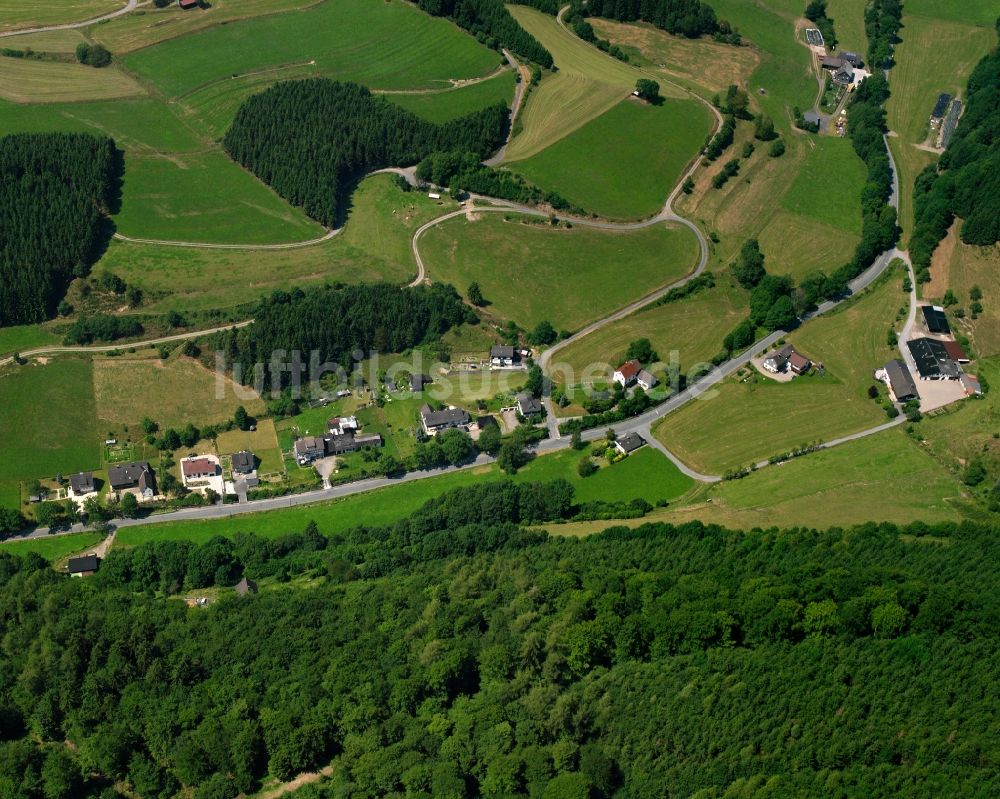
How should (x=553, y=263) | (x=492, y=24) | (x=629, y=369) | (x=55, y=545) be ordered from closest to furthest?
(x=55, y=545) < (x=629, y=369) < (x=553, y=263) < (x=492, y=24)

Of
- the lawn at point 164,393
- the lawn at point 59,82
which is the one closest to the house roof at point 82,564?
the lawn at point 164,393

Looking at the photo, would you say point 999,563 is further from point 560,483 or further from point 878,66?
point 878,66

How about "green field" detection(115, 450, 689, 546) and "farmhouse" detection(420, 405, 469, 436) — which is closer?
"green field" detection(115, 450, 689, 546)

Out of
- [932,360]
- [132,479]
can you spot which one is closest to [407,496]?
[132,479]

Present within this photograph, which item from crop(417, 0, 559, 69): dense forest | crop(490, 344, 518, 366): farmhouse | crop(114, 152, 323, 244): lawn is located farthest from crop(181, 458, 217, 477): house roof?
crop(417, 0, 559, 69): dense forest

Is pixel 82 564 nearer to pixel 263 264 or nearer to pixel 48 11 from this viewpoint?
pixel 263 264

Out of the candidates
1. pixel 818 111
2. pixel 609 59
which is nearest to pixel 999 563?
pixel 818 111

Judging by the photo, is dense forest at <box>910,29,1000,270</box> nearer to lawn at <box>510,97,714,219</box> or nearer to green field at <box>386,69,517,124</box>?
lawn at <box>510,97,714,219</box>
